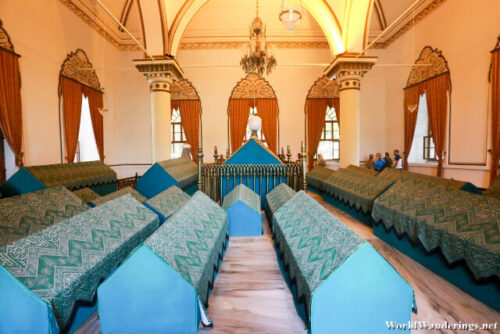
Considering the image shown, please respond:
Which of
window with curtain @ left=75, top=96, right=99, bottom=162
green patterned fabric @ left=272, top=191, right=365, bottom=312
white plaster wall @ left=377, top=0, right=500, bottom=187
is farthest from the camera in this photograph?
window with curtain @ left=75, top=96, right=99, bottom=162

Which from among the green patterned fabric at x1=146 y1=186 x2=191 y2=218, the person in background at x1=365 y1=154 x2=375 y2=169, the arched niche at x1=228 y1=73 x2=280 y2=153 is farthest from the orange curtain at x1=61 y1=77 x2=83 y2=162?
the person in background at x1=365 y1=154 x2=375 y2=169

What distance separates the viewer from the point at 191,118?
9844mm

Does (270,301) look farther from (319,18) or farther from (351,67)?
(319,18)

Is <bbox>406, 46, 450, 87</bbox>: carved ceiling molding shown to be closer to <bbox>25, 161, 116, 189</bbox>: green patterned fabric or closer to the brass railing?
the brass railing

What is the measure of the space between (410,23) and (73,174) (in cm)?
1024

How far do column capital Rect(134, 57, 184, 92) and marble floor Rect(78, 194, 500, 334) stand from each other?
6.36m

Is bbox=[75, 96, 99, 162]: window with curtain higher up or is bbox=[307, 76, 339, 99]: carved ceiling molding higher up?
bbox=[307, 76, 339, 99]: carved ceiling molding

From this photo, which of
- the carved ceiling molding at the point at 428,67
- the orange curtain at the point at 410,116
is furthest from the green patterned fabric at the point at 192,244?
the orange curtain at the point at 410,116

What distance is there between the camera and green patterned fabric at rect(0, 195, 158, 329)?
1041mm

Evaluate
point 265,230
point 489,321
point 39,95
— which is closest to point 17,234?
point 265,230

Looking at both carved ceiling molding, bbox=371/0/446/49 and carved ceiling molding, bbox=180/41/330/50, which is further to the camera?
carved ceiling molding, bbox=180/41/330/50

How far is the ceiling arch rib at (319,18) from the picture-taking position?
6980mm

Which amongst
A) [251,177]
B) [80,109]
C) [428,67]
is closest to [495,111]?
[428,67]

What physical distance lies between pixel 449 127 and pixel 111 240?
326 inches
